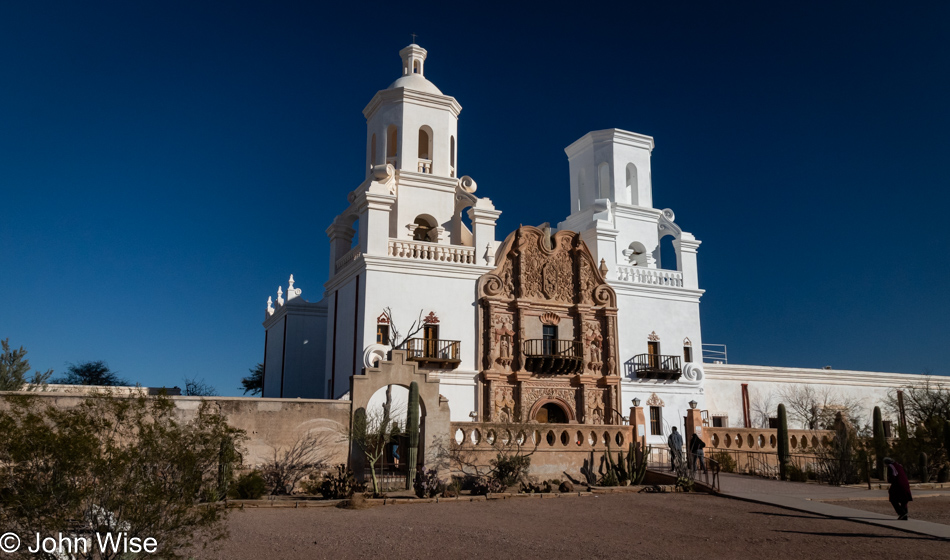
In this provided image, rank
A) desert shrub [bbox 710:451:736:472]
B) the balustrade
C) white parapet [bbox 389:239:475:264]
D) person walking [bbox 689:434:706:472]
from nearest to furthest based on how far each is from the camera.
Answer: the balustrade
person walking [bbox 689:434:706:472]
desert shrub [bbox 710:451:736:472]
white parapet [bbox 389:239:475:264]

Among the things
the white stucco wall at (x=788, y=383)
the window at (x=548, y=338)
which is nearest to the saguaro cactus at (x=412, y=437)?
the window at (x=548, y=338)

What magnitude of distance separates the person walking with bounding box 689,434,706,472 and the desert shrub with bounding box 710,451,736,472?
1.75 metres

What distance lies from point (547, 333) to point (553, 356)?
1.59 meters

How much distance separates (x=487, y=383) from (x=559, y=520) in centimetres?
1162

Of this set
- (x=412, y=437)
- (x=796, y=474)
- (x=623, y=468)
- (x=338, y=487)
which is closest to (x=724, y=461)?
(x=796, y=474)

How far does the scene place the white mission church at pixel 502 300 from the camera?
1035 inches

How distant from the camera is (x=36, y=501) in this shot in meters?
6.94


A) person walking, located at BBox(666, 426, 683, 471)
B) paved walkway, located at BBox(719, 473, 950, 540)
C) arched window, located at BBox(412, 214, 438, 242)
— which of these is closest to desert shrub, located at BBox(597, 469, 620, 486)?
person walking, located at BBox(666, 426, 683, 471)

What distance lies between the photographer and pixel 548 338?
2816 centimetres

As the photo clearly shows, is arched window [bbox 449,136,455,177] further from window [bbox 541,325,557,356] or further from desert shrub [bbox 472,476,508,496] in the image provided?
desert shrub [bbox 472,476,508,496]

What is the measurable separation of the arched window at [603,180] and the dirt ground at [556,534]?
19510 millimetres

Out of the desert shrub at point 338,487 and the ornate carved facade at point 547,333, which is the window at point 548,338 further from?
the desert shrub at point 338,487

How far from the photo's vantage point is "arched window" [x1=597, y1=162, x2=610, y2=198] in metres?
34.4

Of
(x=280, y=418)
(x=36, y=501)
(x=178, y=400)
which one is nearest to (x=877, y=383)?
(x=280, y=418)
